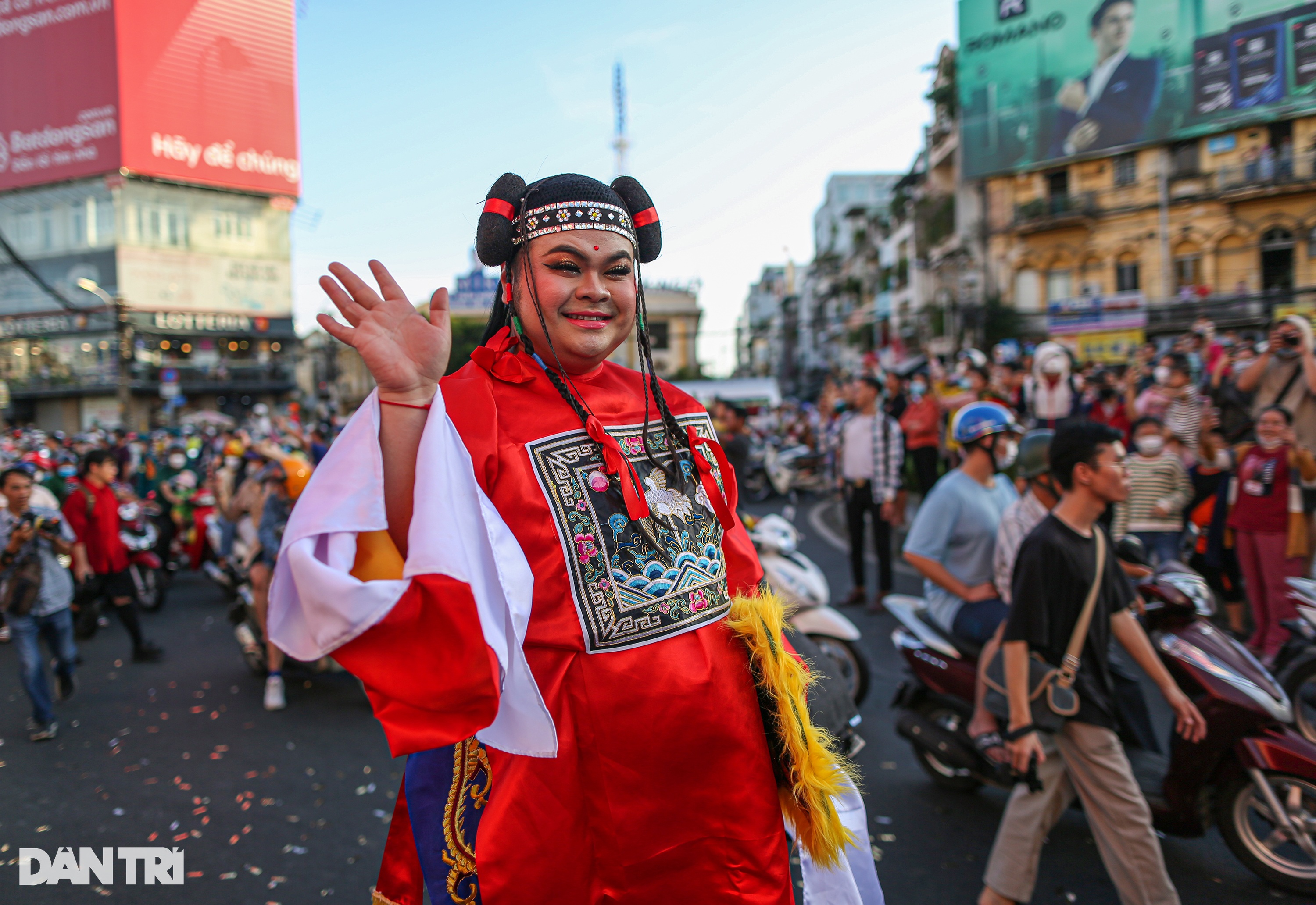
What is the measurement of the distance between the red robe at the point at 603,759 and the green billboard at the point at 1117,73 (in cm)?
3212

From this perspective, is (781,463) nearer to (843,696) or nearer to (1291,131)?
(843,696)

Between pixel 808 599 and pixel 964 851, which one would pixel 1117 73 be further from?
pixel 964 851

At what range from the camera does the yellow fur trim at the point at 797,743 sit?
1750 millimetres

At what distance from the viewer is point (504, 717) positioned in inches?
61.1

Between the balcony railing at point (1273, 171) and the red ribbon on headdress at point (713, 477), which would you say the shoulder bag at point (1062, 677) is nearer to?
the red ribbon on headdress at point (713, 477)

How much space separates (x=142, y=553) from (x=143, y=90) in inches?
1585

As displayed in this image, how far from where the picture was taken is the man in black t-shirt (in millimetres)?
2775

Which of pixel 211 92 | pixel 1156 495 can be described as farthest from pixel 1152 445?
pixel 211 92

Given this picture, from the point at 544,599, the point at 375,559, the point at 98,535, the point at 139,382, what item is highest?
the point at 139,382

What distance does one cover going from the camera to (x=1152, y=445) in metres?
6.20


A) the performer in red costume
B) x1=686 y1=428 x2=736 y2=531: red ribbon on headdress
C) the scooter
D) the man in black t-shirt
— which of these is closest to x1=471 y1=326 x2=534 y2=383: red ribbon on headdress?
the performer in red costume

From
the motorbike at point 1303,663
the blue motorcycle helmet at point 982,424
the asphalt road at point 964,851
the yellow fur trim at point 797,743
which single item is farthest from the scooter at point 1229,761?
Result: the yellow fur trim at point 797,743

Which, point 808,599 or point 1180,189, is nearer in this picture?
point 808,599

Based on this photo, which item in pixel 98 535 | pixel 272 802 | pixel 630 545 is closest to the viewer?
pixel 630 545
